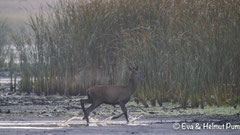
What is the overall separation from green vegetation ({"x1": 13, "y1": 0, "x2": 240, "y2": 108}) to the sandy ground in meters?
0.69

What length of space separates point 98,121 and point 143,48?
116 inches

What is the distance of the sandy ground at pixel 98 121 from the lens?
9.27 meters

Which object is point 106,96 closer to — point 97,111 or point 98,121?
point 98,121

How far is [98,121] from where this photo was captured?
1068 centimetres

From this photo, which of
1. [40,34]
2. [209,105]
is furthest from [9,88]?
[209,105]

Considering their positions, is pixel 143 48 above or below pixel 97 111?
above

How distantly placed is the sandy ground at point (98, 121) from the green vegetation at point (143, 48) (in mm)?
686

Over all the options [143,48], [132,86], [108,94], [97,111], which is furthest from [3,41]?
[108,94]

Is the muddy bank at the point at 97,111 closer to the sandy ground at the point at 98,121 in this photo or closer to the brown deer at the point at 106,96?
the sandy ground at the point at 98,121

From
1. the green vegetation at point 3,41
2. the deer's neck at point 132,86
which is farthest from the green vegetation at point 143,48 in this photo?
the green vegetation at point 3,41

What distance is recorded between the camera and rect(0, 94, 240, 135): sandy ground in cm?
927

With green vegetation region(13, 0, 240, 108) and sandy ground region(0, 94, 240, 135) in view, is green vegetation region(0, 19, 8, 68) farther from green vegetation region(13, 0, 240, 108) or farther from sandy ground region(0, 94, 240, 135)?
sandy ground region(0, 94, 240, 135)

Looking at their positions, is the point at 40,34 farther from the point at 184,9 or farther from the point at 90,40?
the point at 184,9

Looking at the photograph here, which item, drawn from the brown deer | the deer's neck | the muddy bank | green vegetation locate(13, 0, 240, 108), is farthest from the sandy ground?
green vegetation locate(13, 0, 240, 108)
